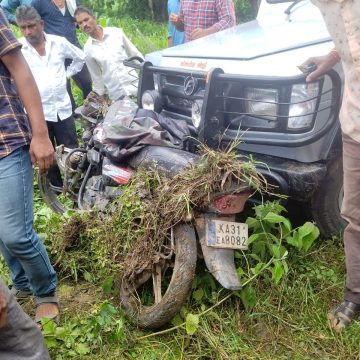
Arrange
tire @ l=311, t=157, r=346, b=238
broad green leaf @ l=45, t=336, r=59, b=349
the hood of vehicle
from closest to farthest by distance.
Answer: broad green leaf @ l=45, t=336, r=59, b=349 → tire @ l=311, t=157, r=346, b=238 → the hood of vehicle

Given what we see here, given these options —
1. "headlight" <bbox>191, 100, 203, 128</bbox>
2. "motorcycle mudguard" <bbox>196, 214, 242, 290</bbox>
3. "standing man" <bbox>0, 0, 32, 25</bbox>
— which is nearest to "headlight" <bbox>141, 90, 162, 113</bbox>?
"headlight" <bbox>191, 100, 203, 128</bbox>

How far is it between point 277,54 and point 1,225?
1846 mm

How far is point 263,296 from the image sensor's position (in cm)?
268

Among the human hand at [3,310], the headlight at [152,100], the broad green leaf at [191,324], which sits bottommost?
the broad green leaf at [191,324]

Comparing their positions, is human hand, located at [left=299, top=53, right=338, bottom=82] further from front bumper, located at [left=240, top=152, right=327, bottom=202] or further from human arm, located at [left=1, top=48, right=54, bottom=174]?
human arm, located at [left=1, top=48, right=54, bottom=174]

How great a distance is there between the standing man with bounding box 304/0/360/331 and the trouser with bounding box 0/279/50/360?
146cm

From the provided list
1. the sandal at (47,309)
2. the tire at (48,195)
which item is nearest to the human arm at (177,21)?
the tire at (48,195)

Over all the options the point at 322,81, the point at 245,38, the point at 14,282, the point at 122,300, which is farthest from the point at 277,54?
the point at 14,282

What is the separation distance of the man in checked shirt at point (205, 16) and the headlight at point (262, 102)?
2.14 m

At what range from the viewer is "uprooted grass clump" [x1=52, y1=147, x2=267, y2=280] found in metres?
2.58

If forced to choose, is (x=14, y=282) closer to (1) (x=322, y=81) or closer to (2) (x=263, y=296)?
(2) (x=263, y=296)

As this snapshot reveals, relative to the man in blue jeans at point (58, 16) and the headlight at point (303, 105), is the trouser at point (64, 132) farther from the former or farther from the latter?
the headlight at point (303, 105)

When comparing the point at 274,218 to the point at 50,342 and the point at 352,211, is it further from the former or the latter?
the point at 50,342

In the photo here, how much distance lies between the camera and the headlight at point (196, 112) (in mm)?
3053
